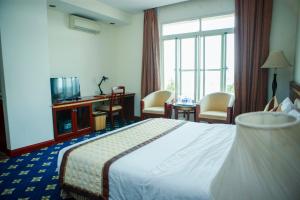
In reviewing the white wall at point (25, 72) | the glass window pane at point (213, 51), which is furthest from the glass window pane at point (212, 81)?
the white wall at point (25, 72)

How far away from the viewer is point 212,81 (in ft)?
14.6

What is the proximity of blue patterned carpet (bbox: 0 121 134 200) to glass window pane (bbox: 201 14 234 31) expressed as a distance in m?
3.78

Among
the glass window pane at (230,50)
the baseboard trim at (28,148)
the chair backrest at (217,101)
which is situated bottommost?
the baseboard trim at (28,148)

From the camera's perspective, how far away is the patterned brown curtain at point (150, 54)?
478 centimetres

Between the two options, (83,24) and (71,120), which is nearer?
(71,120)

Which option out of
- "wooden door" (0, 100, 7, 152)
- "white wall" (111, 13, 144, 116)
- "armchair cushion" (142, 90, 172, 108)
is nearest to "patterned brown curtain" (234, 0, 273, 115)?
"armchair cushion" (142, 90, 172, 108)

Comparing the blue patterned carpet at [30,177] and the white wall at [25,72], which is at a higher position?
the white wall at [25,72]

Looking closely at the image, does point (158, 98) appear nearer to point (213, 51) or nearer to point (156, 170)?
point (213, 51)

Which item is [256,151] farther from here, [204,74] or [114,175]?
[204,74]

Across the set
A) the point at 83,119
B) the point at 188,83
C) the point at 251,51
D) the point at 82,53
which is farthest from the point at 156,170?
the point at 82,53

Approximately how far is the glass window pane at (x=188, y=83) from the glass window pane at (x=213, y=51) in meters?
0.43

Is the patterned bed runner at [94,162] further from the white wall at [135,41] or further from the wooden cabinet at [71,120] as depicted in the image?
the white wall at [135,41]

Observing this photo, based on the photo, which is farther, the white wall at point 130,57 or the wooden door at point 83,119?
the white wall at point 130,57

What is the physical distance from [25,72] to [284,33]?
4.32 meters
